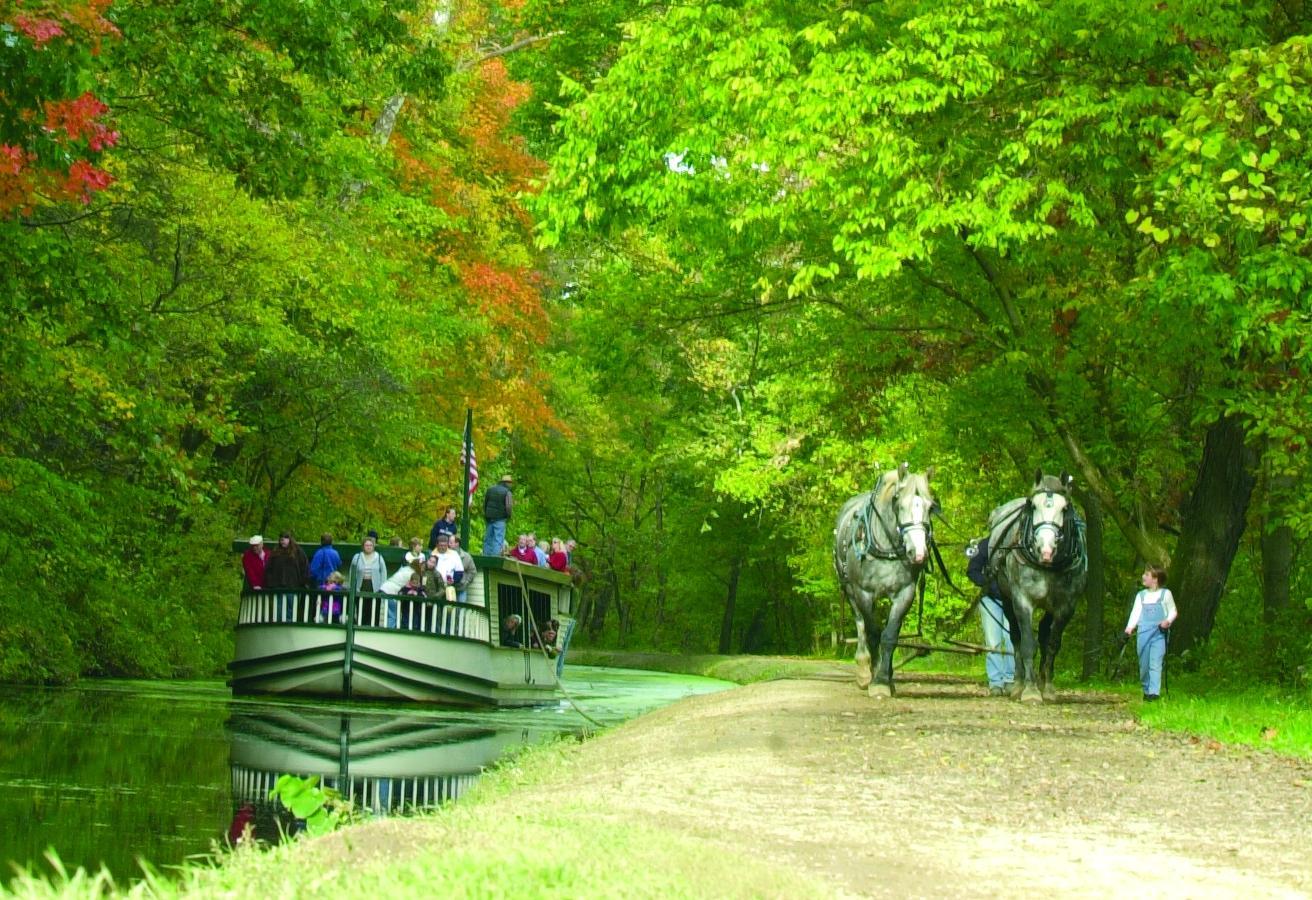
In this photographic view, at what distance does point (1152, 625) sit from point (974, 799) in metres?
10.6

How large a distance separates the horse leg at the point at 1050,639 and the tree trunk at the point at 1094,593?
613cm

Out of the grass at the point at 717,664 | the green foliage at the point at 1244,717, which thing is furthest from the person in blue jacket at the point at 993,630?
the grass at the point at 717,664

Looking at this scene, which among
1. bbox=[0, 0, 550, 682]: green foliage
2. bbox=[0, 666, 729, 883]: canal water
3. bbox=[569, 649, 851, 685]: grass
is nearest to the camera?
bbox=[0, 666, 729, 883]: canal water

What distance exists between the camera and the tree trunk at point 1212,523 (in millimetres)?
23270

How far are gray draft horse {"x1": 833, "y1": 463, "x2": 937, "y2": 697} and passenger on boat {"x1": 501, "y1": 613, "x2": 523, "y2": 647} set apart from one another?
10.5m

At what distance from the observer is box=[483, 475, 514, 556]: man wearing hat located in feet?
99.3

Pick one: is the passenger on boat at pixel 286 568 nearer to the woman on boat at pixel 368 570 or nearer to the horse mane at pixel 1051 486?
the woman on boat at pixel 368 570

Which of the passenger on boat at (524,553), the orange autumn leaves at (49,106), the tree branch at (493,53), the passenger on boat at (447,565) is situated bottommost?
the passenger on boat at (447,565)

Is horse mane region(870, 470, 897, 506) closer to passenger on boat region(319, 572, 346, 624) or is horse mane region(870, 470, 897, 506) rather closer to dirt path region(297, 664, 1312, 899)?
dirt path region(297, 664, 1312, 899)

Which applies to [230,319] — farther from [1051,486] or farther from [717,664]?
[717,664]

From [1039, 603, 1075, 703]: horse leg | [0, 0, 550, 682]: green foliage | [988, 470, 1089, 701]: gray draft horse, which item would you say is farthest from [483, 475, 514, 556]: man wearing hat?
[1039, 603, 1075, 703]: horse leg

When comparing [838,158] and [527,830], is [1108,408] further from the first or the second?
[527,830]

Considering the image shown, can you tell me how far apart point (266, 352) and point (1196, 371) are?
608 inches

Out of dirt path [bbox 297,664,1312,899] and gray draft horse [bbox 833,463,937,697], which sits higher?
gray draft horse [bbox 833,463,937,697]
